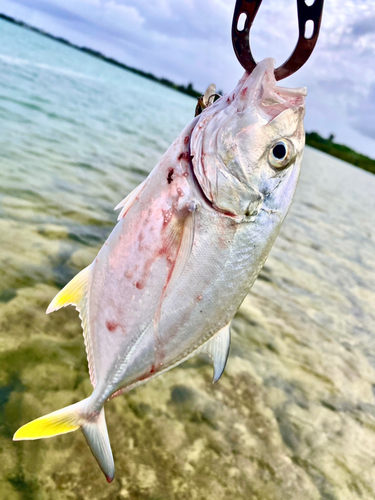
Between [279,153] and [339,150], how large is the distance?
324 feet

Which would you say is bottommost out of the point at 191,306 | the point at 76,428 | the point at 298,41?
the point at 76,428

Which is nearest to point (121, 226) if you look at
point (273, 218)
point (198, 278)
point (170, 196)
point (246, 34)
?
point (170, 196)

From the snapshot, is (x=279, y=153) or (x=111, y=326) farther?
(x=111, y=326)

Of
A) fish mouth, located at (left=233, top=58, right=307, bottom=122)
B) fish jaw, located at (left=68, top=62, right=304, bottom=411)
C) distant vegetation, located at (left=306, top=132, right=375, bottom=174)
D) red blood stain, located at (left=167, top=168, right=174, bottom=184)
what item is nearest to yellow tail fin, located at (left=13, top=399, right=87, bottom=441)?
fish jaw, located at (left=68, top=62, right=304, bottom=411)

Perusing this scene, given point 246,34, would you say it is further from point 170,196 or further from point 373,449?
point 373,449

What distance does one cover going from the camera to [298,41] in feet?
5.70

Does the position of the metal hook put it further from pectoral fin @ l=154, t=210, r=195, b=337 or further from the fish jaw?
pectoral fin @ l=154, t=210, r=195, b=337

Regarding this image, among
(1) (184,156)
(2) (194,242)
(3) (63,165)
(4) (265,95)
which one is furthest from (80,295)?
(3) (63,165)

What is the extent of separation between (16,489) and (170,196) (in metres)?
1.86

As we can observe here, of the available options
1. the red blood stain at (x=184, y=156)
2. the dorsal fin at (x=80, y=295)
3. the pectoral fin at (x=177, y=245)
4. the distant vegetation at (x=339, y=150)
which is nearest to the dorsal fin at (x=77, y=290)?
the dorsal fin at (x=80, y=295)

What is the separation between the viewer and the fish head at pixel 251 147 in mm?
2000

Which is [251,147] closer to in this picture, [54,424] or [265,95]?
[265,95]

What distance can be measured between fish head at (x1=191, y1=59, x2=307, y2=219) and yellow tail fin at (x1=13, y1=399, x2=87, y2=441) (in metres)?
1.38

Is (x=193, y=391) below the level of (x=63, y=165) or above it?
below
